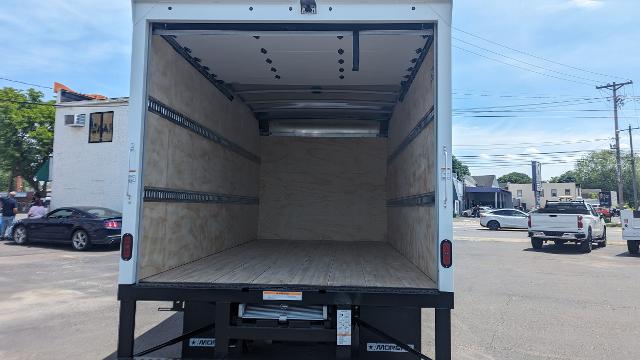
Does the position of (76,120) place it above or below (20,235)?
above

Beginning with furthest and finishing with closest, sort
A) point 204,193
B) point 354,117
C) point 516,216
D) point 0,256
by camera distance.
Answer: point 516,216 → point 0,256 → point 354,117 → point 204,193

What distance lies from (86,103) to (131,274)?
1793 cm

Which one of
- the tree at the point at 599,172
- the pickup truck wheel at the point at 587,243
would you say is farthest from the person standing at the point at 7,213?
the tree at the point at 599,172

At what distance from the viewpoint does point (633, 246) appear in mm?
14781

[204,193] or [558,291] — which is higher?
[204,193]

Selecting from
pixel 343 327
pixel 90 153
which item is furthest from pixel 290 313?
pixel 90 153

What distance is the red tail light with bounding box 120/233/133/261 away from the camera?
3354 mm

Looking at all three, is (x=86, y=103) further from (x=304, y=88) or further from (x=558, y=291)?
(x=558, y=291)

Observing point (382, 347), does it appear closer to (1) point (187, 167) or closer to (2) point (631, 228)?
(1) point (187, 167)

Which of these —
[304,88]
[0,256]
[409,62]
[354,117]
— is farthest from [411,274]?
[0,256]

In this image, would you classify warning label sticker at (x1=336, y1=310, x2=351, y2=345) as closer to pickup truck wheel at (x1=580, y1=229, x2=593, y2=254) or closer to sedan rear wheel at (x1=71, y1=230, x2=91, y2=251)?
sedan rear wheel at (x1=71, y1=230, x2=91, y2=251)

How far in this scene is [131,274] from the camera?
132 inches

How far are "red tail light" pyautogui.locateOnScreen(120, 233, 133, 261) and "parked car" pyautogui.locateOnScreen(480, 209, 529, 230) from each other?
91.0 feet

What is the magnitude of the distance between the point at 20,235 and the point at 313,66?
45.2 ft
